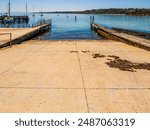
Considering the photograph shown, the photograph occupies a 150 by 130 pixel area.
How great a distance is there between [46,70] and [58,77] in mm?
1400

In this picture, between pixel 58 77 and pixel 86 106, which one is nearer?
pixel 86 106

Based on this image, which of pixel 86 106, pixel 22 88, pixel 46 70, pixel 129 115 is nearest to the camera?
pixel 129 115

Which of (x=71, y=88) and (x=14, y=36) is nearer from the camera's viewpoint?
(x=71, y=88)

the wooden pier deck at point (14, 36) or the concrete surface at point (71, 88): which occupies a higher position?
the wooden pier deck at point (14, 36)

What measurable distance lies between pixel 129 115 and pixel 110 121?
0.70 meters

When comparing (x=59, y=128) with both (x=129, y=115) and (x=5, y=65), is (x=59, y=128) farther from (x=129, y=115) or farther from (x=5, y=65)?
(x=5, y=65)

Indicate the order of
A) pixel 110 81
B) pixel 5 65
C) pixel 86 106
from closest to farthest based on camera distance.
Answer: pixel 86 106 < pixel 110 81 < pixel 5 65

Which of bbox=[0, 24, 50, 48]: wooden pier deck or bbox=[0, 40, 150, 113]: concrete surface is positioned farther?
bbox=[0, 24, 50, 48]: wooden pier deck

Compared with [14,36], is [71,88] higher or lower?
lower

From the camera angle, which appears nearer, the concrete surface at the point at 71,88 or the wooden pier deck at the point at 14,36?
the concrete surface at the point at 71,88

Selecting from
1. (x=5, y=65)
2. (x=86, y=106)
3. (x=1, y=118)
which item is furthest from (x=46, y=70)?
(x=1, y=118)

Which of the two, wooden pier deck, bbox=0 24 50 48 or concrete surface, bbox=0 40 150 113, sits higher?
wooden pier deck, bbox=0 24 50 48

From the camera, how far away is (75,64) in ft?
39.4

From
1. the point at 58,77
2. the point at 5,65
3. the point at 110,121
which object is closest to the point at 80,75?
the point at 58,77
